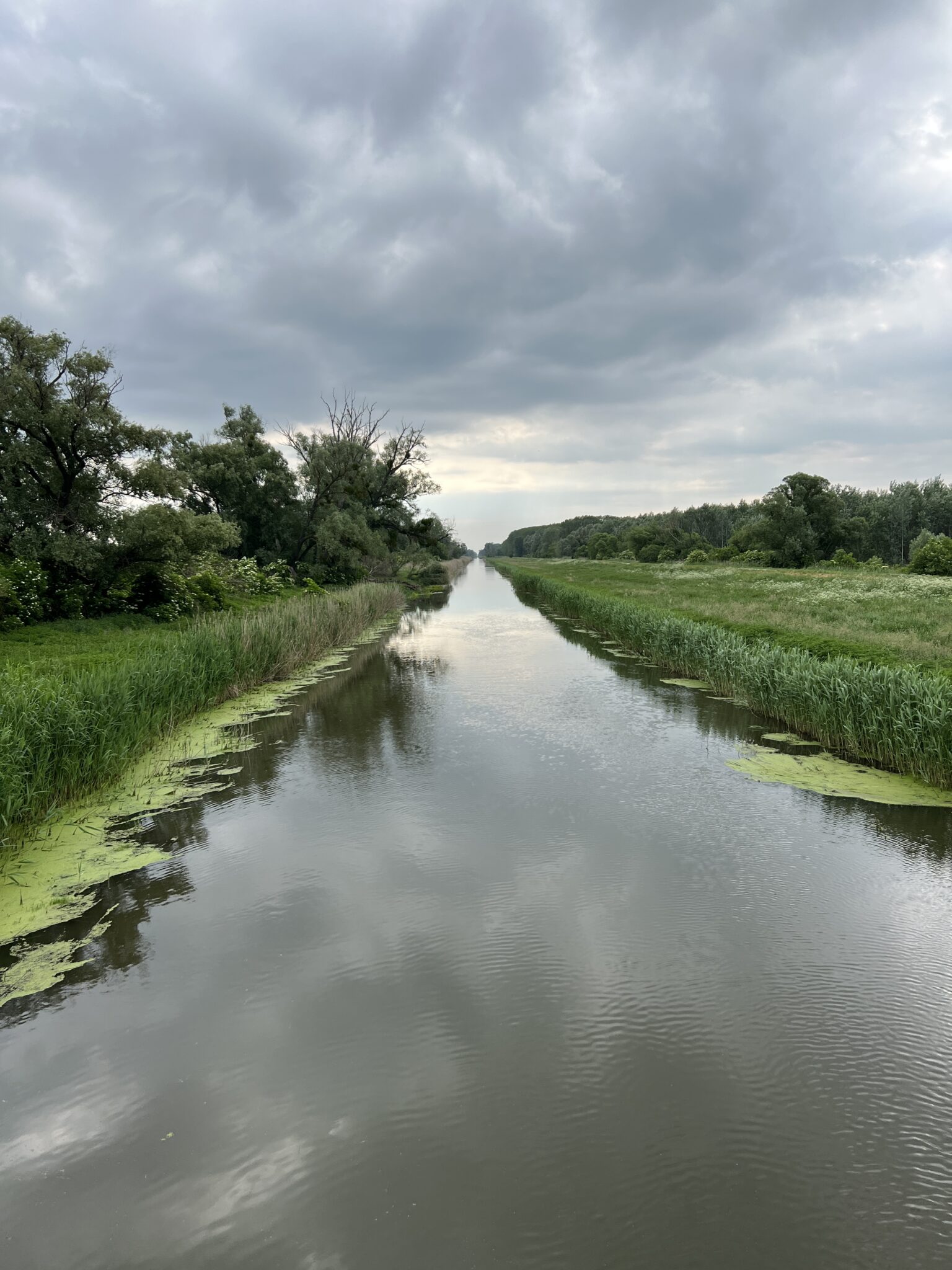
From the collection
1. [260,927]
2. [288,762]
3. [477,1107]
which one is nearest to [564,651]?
[288,762]

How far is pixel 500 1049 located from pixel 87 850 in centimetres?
471

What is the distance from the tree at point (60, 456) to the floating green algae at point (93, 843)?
829 cm

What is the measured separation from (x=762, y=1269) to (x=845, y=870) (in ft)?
14.0

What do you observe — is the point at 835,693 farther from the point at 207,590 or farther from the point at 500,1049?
the point at 207,590

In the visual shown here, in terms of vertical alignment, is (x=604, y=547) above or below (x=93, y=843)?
above

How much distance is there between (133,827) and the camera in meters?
7.09

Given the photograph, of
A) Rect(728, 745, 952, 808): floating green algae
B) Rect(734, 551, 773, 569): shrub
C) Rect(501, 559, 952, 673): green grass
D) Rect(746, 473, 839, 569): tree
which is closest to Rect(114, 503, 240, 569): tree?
Rect(501, 559, 952, 673): green grass

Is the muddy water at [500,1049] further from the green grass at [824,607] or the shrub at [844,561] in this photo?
the shrub at [844,561]

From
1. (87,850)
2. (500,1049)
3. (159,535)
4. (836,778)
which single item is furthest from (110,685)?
(159,535)

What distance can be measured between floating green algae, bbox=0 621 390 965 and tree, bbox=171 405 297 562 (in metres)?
24.5

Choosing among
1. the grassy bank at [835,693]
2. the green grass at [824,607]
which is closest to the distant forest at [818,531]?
the green grass at [824,607]

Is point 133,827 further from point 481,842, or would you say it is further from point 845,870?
point 845,870

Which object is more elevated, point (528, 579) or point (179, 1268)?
point (528, 579)

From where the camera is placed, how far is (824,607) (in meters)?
23.8
